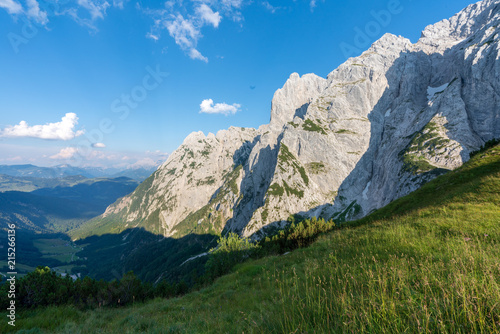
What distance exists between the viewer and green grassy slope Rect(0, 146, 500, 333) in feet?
12.0

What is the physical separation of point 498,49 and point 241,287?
206795 millimetres

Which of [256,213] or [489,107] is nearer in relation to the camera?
[489,107]

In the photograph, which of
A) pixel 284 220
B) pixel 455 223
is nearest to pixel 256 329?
pixel 455 223

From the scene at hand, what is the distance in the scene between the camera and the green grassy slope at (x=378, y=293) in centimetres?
366

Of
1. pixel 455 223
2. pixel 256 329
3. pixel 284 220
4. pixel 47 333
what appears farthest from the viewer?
pixel 284 220

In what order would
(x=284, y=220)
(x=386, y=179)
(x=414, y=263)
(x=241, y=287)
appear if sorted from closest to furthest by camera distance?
(x=414, y=263), (x=241, y=287), (x=386, y=179), (x=284, y=220)

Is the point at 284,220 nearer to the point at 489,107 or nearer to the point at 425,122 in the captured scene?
the point at 425,122

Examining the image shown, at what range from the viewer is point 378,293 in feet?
17.0

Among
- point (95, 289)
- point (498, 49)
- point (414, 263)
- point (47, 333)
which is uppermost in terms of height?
point (498, 49)

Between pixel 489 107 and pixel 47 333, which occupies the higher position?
pixel 489 107

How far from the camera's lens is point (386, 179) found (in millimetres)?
144250

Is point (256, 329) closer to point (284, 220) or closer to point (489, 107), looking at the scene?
point (284, 220)

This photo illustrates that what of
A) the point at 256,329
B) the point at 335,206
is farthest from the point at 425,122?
the point at 256,329

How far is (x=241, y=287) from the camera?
1270 centimetres
